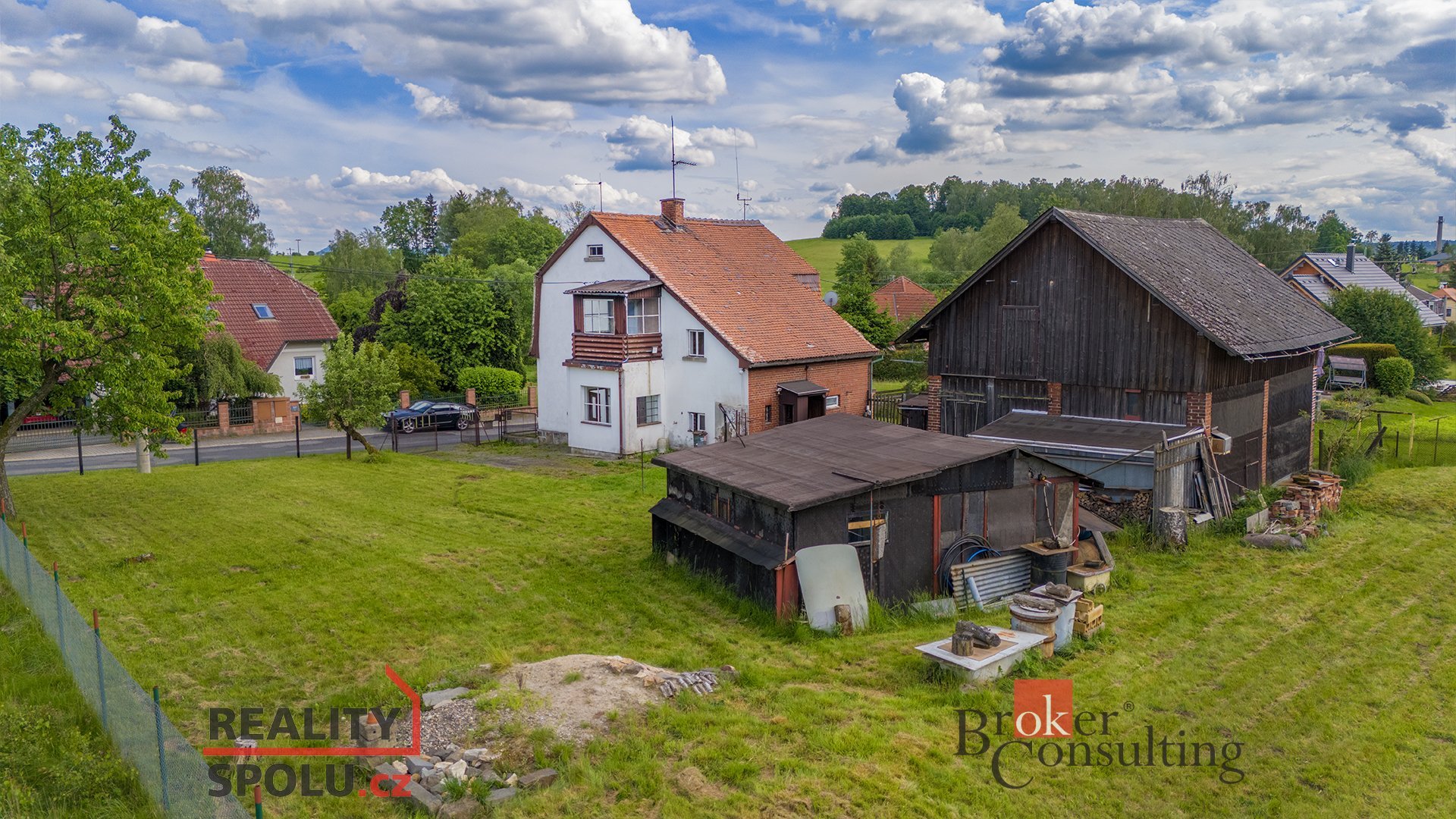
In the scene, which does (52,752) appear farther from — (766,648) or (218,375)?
(218,375)

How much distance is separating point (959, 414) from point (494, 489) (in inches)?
489

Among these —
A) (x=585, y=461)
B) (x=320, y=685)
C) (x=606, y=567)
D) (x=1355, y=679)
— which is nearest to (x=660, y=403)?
(x=585, y=461)

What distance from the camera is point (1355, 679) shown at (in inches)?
482

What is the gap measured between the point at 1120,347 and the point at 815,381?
12.2 meters

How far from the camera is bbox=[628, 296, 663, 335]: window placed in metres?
31.4

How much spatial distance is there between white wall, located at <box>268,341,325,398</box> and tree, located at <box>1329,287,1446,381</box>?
49.9m

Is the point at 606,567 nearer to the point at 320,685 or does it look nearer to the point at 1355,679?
the point at 320,685

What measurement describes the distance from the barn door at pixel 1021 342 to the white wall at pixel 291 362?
30512 mm

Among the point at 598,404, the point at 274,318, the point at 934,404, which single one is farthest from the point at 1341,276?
the point at 274,318

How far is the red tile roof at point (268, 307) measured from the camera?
1647 inches

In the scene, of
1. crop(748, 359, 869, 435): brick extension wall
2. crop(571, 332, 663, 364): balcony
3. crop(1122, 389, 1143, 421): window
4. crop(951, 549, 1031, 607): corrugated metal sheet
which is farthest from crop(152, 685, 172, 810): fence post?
crop(571, 332, 663, 364): balcony

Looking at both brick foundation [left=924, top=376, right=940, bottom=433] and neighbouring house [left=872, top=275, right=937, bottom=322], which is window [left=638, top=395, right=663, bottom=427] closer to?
brick foundation [left=924, top=376, right=940, bottom=433]

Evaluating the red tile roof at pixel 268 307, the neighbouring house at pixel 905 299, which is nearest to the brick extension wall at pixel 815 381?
the red tile roof at pixel 268 307

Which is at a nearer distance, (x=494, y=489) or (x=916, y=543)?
(x=916, y=543)
